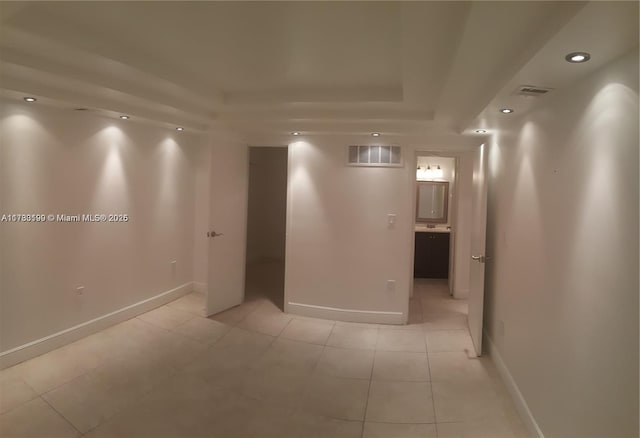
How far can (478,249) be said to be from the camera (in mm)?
3123

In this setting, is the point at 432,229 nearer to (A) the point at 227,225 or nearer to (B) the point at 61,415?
(A) the point at 227,225

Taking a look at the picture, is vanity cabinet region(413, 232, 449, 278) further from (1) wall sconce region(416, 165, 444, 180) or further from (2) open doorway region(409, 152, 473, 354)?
(1) wall sconce region(416, 165, 444, 180)

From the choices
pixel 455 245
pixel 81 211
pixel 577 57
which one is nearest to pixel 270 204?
pixel 455 245

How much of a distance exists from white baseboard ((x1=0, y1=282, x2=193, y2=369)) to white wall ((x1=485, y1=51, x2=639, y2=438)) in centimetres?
379

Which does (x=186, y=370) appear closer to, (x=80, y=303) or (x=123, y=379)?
(x=123, y=379)

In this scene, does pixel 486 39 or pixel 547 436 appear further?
pixel 547 436

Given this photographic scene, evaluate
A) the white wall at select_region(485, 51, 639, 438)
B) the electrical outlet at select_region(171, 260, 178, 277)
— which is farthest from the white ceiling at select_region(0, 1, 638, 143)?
the electrical outlet at select_region(171, 260, 178, 277)

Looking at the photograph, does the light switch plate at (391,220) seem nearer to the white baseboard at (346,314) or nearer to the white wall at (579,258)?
the white baseboard at (346,314)

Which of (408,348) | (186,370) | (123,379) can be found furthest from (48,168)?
(408,348)

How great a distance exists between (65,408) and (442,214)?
17.6ft

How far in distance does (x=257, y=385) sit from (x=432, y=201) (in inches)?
170

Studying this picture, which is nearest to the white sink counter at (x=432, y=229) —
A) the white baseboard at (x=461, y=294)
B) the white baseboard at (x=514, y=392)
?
the white baseboard at (x=461, y=294)

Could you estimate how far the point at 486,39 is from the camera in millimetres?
1521

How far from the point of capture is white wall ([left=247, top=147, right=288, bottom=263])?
276 inches
